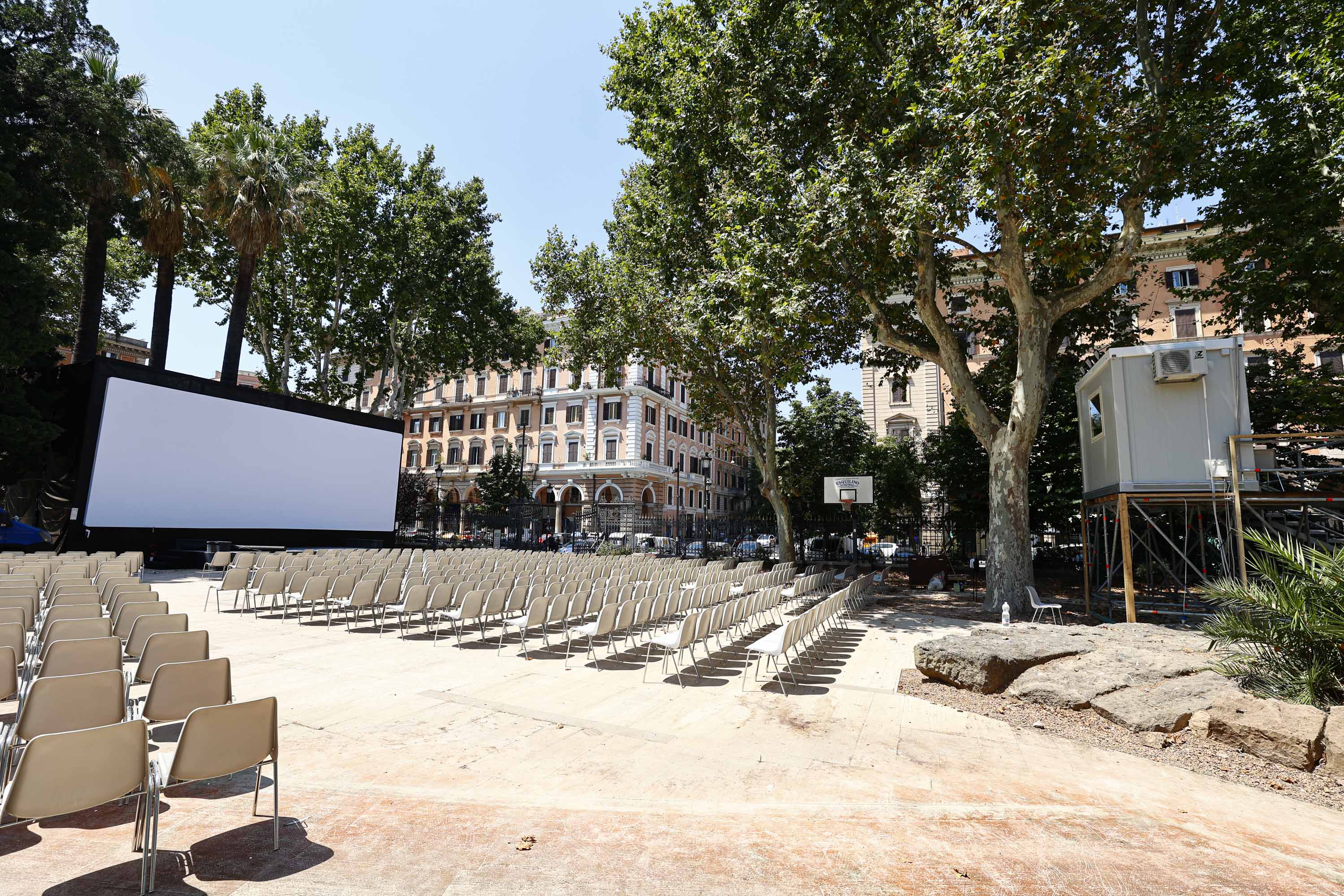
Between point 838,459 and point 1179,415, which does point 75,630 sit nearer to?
point 1179,415

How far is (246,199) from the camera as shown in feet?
64.7

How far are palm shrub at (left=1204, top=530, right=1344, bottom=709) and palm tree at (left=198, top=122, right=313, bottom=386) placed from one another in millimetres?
23772

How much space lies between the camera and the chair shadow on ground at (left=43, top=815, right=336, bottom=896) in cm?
256

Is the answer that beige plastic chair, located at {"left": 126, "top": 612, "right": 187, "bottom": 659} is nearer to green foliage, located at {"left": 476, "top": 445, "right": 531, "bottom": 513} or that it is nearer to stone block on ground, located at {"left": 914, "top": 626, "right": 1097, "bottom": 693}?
stone block on ground, located at {"left": 914, "top": 626, "right": 1097, "bottom": 693}

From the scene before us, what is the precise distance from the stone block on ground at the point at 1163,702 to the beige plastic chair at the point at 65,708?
6.99 metres

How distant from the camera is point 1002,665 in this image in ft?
21.3

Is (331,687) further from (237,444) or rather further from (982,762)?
(237,444)

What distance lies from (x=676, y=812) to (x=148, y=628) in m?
4.48

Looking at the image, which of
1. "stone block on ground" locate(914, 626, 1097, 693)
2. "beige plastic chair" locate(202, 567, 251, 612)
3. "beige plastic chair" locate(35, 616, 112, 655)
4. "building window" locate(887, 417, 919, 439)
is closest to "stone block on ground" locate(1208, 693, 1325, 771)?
"stone block on ground" locate(914, 626, 1097, 693)

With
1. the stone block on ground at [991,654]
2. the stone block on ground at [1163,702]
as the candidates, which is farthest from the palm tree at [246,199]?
the stone block on ground at [1163,702]

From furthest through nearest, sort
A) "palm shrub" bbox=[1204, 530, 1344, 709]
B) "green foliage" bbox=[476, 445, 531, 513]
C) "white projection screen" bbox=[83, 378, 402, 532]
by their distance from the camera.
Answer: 1. "green foliage" bbox=[476, 445, 531, 513]
2. "white projection screen" bbox=[83, 378, 402, 532]
3. "palm shrub" bbox=[1204, 530, 1344, 709]

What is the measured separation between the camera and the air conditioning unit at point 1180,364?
10109 mm

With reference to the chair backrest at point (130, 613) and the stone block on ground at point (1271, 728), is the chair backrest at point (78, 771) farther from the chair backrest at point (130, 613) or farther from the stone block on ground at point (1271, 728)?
the stone block on ground at point (1271, 728)

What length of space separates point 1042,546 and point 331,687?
21.5 meters
